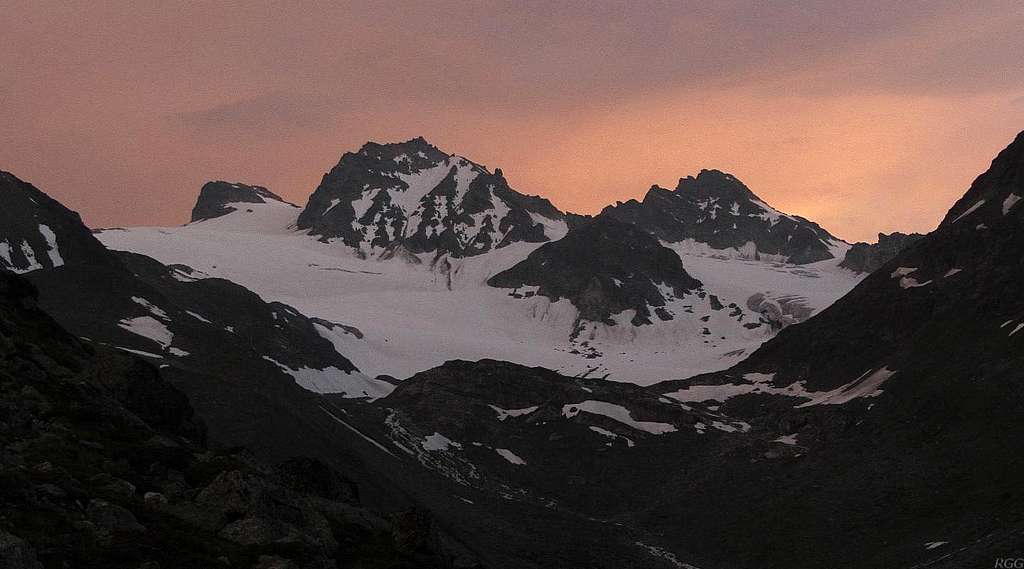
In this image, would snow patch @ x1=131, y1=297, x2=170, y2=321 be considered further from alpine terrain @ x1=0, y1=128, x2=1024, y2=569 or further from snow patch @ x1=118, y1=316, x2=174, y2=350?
snow patch @ x1=118, y1=316, x2=174, y2=350

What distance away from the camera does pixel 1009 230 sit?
197 meters

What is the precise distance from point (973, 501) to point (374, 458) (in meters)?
84.9

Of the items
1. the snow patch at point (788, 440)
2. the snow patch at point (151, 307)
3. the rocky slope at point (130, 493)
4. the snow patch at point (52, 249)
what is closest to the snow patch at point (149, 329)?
the snow patch at point (151, 307)

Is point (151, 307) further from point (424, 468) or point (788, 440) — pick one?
point (788, 440)

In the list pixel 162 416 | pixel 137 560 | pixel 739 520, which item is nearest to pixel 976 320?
pixel 739 520

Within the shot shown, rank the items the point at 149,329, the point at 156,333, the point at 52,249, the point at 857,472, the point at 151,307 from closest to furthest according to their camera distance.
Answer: the point at 857,472, the point at 156,333, the point at 149,329, the point at 151,307, the point at 52,249

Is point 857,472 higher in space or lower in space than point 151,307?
lower

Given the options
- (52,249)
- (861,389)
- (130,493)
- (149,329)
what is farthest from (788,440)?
(130,493)

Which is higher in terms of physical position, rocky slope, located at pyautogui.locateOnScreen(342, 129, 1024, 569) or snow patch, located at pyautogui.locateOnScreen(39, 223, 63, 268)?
snow patch, located at pyautogui.locateOnScreen(39, 223, 63, 268)

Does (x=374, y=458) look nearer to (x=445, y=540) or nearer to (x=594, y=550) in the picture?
(x=594, y=550)

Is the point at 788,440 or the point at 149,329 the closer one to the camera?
the point at 149,329

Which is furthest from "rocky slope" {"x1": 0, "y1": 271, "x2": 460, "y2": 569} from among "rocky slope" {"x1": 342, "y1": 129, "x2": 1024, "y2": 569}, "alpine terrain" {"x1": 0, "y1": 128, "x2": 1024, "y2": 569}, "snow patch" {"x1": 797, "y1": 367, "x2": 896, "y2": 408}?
"snow patch" {"x1": 797, "y1": 367, "x2": 896, "y2": 408}

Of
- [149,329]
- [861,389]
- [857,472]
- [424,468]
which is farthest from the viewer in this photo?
[861,389]

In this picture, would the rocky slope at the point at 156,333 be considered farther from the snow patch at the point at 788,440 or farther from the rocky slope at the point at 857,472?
the snow patch at the point at 788,440
